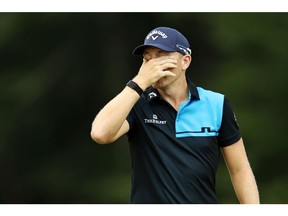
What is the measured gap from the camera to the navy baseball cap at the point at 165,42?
567cm

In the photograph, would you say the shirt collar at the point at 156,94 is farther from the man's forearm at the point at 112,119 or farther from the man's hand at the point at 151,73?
the man's forearm at the point at 112,119

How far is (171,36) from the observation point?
575cm

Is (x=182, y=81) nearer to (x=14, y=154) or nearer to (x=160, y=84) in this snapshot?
(x=160, y=84)

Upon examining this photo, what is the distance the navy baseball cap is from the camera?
18.6ft

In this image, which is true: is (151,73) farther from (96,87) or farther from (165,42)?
(96,87)

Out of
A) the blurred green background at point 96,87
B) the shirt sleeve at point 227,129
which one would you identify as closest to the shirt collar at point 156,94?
the shirt sleeve at point 227,129

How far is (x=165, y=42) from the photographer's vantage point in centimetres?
570

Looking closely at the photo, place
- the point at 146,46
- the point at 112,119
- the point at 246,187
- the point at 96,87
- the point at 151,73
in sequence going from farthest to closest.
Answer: the point at 96,87
the point at 246,187
the point at 146,46
the point at 151,73
the point at 112,119

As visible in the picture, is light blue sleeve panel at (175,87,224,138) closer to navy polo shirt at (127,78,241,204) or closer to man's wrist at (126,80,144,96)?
navy polo shirt at (127,78,241,204)

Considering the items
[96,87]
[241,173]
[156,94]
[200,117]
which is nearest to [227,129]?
[200,117]

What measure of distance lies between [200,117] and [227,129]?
18cm

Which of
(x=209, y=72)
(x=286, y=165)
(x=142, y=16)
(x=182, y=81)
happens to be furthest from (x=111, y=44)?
(x=182, y=81)

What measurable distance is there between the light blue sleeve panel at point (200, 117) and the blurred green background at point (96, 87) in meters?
9.28

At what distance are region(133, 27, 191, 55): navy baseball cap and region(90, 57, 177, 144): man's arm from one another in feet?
0.42
